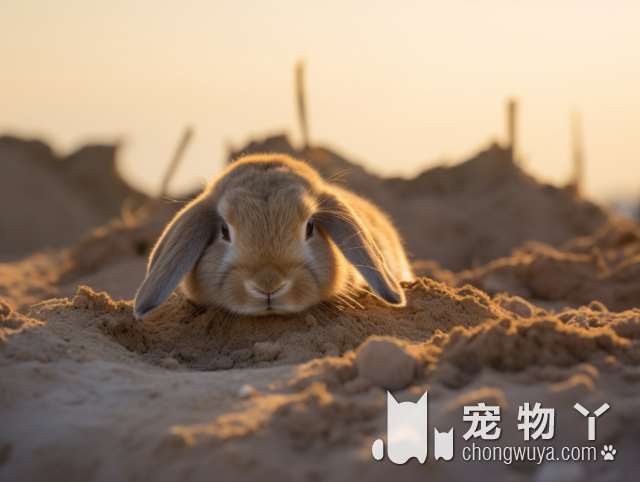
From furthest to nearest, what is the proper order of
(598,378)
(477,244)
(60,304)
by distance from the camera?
(477,244), (60,304), (598,378)

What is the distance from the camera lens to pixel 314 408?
→ 3949 millimetres

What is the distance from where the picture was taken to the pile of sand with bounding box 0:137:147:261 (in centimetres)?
2294

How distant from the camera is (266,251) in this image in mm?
5953

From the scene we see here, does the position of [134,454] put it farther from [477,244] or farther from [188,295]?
[477,244]

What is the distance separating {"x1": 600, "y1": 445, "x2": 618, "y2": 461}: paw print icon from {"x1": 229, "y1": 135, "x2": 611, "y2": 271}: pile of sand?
1218 cm

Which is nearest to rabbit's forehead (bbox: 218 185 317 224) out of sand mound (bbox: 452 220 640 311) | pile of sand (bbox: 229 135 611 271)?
sand mound (bbox: 452 220 640 311)

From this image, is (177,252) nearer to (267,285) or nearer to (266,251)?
(266,251)

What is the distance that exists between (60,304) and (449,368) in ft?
10.6

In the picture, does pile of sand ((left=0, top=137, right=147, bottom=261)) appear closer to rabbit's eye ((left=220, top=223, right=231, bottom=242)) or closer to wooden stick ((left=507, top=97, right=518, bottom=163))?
wooden stick ((left=507, top=97, right=518, bottom=163))

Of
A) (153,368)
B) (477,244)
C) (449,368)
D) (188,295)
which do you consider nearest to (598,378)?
(449,368)

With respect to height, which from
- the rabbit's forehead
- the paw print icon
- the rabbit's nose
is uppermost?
the rabbit's forehead

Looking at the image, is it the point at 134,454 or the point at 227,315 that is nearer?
the point at 134,454

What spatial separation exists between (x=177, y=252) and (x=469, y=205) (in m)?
12.6

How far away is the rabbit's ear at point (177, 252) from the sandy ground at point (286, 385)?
0.31 m
